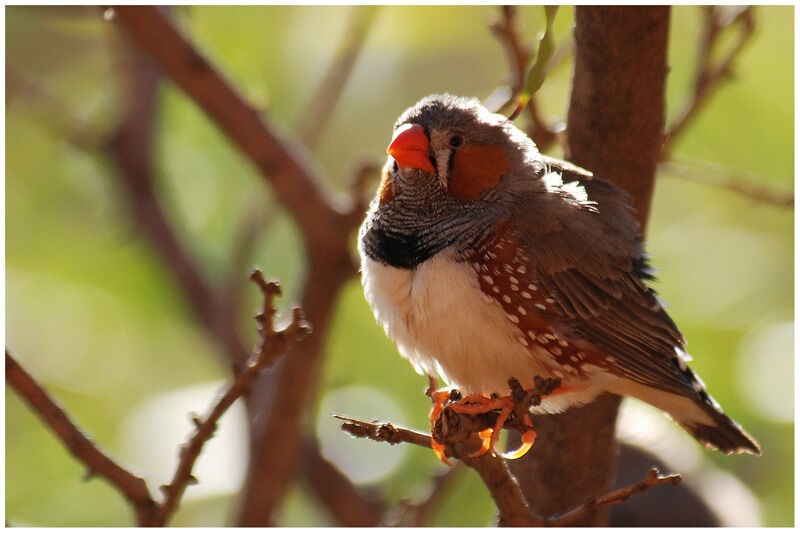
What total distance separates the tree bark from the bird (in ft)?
0.58

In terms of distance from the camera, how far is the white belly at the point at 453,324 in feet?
6.54

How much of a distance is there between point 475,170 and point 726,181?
1205 millimetres

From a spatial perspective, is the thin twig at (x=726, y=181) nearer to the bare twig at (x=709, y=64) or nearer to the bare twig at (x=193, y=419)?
the bare twig at (x=709, y=64)

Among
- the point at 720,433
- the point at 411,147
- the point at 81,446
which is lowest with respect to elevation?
the point at 720,433

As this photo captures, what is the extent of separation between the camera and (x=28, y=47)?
492 centimetres

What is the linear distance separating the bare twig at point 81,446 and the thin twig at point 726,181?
1833 millimetres

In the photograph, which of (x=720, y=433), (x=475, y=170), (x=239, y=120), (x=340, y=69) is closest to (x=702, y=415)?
(x=720, y=433)

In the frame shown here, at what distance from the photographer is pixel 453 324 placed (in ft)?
6.55

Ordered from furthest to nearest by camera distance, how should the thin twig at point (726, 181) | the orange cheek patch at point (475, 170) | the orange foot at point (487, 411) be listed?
the thin twig at point (726, 181)
the orange cheek patch at point (475, 170)
the orange foot at point (487, 411)

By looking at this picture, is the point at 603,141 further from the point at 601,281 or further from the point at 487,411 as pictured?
the point at 487,411

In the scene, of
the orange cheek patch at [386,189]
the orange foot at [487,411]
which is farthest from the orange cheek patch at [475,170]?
the orange foot at [487,411]

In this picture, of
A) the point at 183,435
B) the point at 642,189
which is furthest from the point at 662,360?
the point at 183,435

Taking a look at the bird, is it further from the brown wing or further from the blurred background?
the blurred background

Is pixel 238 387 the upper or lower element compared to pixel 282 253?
upper
